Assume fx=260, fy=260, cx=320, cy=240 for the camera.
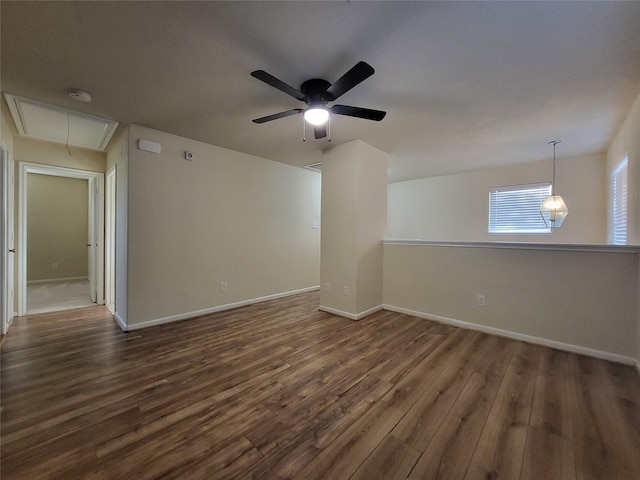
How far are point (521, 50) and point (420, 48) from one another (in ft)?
2.30

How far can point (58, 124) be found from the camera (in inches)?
125

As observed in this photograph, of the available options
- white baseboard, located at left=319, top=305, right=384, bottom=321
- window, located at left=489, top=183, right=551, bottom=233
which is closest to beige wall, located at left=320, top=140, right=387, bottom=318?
white baseboard, located at left=319, top=305, right=384, bottom=321

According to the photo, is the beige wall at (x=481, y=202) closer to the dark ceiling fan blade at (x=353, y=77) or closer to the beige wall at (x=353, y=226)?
the beige wall at (x=353, y=226)

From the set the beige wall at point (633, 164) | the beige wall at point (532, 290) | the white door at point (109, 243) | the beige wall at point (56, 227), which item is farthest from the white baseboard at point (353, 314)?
the beige wall at point (56, 227)

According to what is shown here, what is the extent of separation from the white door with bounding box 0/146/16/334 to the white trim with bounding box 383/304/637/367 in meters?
4.89

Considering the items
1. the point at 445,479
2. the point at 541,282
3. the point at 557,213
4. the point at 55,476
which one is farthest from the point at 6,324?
the point at 557,213

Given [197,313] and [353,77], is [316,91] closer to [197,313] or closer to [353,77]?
[353,77]

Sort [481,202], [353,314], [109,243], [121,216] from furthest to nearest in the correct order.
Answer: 1. [481,202]
2. [109,243]
3. [353,314]
4. [121,216]

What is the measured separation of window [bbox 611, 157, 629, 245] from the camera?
3.00 meters

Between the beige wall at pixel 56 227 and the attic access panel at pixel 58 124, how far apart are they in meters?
3.07

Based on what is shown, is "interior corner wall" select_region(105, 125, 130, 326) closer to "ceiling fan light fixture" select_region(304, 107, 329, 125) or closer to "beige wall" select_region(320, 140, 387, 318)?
"ceiling fan light fixture" select_region(304, 107, 329, 125)

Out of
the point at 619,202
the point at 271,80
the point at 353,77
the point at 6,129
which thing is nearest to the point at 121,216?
the point at 6,129

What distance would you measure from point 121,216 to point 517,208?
6302 millimetres

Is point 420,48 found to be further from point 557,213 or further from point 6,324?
point 6,324
